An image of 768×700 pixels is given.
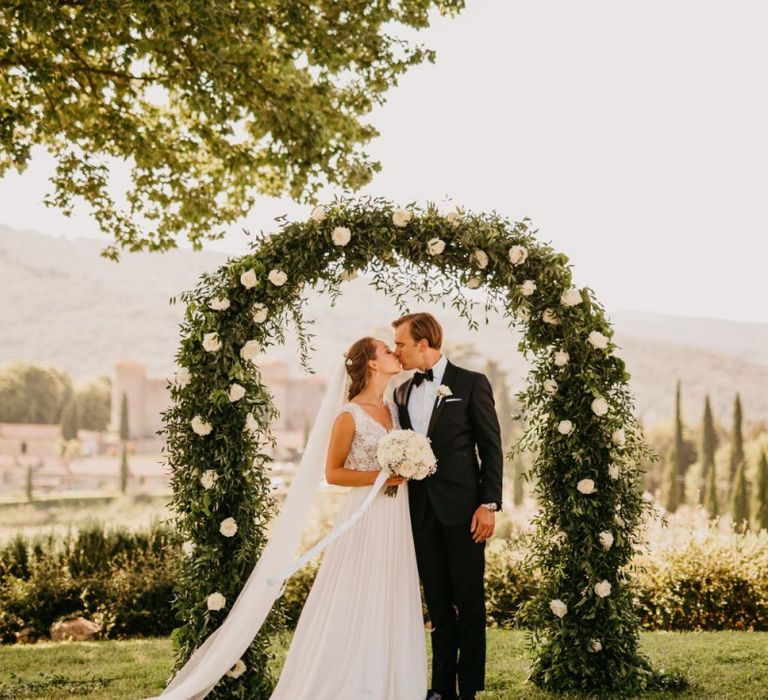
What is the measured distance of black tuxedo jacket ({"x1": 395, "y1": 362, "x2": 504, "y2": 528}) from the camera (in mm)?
5211

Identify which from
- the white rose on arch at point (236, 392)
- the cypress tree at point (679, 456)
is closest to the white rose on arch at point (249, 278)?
the white rose on arch at point (236, 392)

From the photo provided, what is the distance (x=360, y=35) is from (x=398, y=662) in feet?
25.5

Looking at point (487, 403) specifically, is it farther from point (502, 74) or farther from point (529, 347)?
point (502, 74)

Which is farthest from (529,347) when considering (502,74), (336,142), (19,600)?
(502,74)

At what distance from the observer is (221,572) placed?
5559 millimetres

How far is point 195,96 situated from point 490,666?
6.68 meters

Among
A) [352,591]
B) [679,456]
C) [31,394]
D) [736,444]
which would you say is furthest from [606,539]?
[31,394]

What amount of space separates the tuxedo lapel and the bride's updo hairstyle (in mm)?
463

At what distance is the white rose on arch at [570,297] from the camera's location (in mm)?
5668

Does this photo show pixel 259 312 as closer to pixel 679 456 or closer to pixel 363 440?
pixel 363 440

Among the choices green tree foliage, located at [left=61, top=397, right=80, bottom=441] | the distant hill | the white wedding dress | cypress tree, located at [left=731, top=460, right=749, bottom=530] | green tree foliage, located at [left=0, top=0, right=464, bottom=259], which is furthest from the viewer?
green tree foliage, located at [left=61, top=397, right=80, bottom=441]

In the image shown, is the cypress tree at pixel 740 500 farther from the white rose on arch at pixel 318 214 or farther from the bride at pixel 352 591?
the white rose on arch at pixel 318 214

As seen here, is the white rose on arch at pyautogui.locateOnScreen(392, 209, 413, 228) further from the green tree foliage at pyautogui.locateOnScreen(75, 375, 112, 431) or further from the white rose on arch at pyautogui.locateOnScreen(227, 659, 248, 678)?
the green tree foliage at pyautogui.locateOnScreen(75, 375, 112, 431)

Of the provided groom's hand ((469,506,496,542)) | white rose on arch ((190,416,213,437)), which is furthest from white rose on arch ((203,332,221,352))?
groom's hand ((469,506,496,542))
